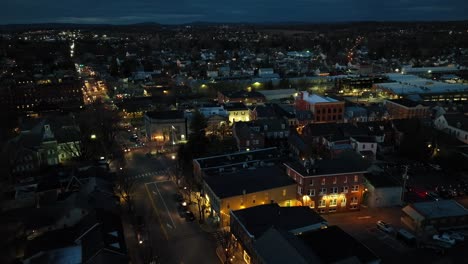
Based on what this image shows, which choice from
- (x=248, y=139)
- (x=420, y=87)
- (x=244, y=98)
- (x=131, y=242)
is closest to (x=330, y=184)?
(x=248, y=139)

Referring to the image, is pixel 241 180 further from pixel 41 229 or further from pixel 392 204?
pixel 41 229

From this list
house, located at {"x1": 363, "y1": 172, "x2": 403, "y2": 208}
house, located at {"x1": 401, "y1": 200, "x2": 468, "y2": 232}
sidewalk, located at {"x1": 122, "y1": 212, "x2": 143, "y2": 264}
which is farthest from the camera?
house, located at {"x1": 363, "y1": 172, "x2": 403, "y2": 208}

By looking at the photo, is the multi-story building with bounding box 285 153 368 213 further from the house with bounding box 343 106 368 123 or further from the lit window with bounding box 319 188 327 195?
the house with bounding box 343 106 368 123

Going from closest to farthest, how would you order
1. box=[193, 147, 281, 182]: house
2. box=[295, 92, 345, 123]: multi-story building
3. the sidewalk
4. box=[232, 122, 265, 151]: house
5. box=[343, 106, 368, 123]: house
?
the sidewalk, box=[193, 147, 281, 182]: house, box=[232, 122, 265, 151]: house, box=[295, 92, 345, 123]: multi-story building, box=[343, 106, 368, 123]: house

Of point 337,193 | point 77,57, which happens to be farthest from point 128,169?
point 77,57

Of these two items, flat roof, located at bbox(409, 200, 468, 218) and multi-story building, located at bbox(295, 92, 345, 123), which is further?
multi-story building, located at bbox(295, 92, 345, 123)

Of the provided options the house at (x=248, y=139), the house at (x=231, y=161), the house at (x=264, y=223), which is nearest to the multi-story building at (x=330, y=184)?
the house at (x=264, y=223)

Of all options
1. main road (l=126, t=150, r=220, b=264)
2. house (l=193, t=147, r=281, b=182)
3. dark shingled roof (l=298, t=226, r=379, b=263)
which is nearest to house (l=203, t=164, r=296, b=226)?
house (l=193, t=147, r=281, b=182)

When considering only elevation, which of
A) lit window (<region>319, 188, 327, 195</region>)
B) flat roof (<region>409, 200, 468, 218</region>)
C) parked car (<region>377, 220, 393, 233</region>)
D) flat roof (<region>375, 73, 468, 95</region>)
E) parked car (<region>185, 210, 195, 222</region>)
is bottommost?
parked car (<region>185, 210, 195, 222</region>)
